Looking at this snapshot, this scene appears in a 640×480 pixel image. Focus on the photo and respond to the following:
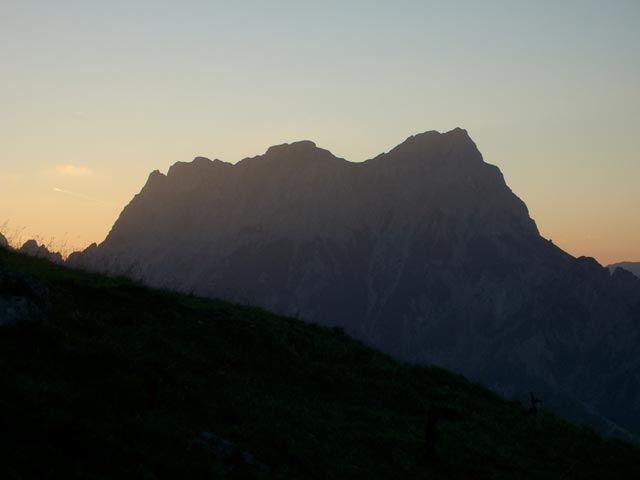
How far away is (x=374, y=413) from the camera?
1977cm

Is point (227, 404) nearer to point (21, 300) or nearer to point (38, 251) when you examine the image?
point (21, 300)

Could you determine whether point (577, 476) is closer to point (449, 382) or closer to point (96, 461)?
point (449, 382)

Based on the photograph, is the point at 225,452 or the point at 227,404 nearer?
the point at 225,452

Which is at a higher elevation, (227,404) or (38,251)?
(38,251)

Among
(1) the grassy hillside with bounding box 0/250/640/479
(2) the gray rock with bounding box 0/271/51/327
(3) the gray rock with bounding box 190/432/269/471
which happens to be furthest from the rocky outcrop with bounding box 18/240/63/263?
(3) the gray rock with bounding box 190/432/269/471

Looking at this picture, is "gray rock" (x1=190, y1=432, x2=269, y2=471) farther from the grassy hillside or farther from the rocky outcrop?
the rocky outcrop

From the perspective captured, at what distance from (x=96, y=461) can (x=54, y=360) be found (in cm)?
441

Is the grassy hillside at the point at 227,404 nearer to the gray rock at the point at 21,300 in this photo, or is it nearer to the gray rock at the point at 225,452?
the gray rock at the point at 225,452

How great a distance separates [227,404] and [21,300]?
492cm

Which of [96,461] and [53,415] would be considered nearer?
[96,461]

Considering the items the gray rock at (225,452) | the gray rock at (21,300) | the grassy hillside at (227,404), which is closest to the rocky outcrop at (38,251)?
the grassy hillside at (227,404)

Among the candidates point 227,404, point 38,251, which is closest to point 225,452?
point 227,404

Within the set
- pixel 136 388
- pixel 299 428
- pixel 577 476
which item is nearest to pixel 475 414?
pixel 577 476

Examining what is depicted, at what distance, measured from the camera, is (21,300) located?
50.3 ft
